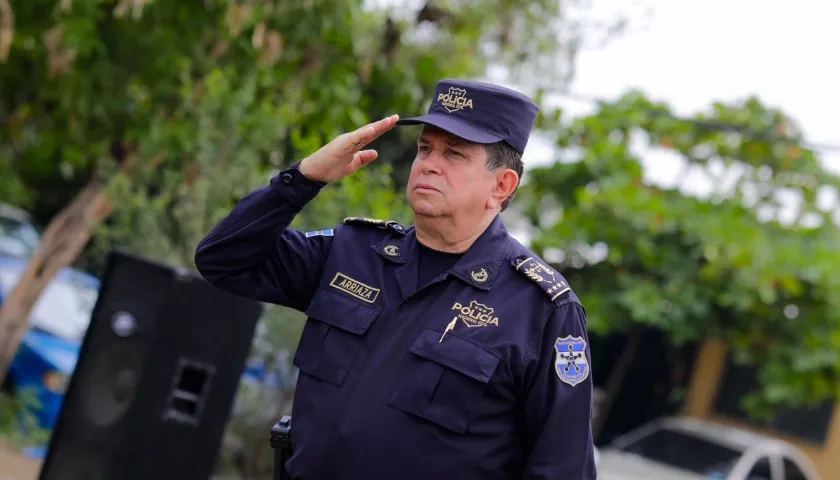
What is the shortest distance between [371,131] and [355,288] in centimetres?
40

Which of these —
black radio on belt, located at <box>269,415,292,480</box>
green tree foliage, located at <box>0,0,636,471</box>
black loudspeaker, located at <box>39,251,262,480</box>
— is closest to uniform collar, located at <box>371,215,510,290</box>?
black radio on belt, located at <box>269,415,292,480</box>

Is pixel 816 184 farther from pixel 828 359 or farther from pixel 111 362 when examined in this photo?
pixel 111 362

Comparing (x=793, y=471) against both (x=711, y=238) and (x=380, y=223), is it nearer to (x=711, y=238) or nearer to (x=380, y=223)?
(x=711, y=238)

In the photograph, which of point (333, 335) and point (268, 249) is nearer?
point (333, 335)

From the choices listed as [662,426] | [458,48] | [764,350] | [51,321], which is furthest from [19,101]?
[764,350]

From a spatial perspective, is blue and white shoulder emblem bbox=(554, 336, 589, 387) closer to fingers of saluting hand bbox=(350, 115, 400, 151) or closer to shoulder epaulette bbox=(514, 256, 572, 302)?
shoulder epaulette bbox=(514, 256, 572, 302)

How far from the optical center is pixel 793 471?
10.6 m

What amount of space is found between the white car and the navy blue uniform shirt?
7068 millimetres

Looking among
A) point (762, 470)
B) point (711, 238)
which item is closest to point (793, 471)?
point (762, 470)

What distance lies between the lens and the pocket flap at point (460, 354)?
101 inches

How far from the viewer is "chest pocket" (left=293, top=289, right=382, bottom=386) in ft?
8.86

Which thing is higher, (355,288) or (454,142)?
(454,142)

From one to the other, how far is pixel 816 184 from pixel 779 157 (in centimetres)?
51

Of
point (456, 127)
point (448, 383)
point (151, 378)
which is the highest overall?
point (456, 127)
